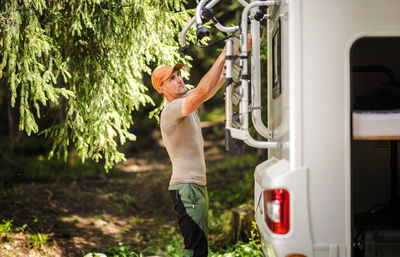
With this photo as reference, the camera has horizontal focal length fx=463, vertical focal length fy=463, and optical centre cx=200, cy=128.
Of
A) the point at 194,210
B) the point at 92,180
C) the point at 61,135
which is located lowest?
the point at 92,180

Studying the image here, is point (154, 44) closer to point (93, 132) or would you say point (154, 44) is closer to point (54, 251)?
point (93, 132)

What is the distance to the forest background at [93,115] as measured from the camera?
4.65 meters

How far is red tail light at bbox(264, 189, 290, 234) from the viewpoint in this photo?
268 centimetres

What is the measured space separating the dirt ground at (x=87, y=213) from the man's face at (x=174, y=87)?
117 inches

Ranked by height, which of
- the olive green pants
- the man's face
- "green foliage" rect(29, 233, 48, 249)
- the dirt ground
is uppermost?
the man's face

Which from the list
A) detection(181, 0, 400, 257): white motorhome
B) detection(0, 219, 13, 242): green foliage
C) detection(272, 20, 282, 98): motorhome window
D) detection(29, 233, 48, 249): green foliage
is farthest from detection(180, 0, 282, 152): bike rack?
detection(0, 219, 13, 242): green foliage

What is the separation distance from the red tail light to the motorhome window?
82 cm

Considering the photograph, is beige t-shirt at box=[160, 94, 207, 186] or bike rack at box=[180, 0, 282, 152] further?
beige t-shirt at box=[160, 94, 207, 186]

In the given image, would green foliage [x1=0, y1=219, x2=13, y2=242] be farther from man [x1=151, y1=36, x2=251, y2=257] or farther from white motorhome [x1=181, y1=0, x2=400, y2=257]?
white motorhome [x1=181, y1=0, x2=400, y2=257]

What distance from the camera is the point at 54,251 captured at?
6.00 metres

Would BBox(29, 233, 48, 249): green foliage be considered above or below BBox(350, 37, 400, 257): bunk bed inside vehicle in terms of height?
below

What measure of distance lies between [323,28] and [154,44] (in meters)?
3.08

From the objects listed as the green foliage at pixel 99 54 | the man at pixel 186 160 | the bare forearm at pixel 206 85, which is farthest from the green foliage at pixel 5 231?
the bare forearm at pixel 206 85

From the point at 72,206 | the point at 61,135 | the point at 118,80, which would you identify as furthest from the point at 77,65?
the point at 72,206
